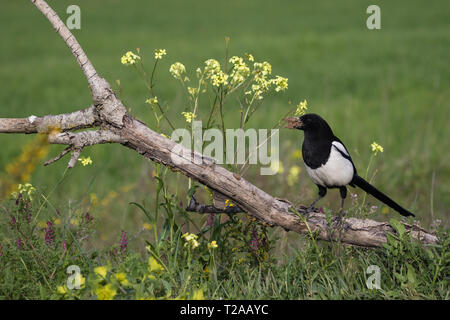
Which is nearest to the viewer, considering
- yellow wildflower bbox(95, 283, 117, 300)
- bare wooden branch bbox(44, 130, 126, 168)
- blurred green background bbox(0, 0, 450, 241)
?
yellow wildflower bbox(95, 283, 117, 300)

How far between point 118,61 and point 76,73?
1479 millimetres

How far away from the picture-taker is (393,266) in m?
2.89

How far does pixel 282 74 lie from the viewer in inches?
489

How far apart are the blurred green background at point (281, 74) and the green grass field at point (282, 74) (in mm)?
33

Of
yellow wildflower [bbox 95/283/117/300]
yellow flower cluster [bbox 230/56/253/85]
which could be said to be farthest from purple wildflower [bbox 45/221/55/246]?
yellow flower cluster [bbox 230/56/253/85]

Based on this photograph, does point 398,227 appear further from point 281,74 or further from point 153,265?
point 281,74

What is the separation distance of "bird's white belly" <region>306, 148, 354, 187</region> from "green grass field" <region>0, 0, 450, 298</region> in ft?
1.36

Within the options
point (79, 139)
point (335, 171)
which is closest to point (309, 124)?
point (335, 171)

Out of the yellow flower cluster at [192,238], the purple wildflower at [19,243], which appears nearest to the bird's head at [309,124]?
the yellow flower cluster at [192,238]

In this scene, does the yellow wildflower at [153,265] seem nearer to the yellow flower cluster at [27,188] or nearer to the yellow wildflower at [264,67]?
the yellow flower cluster at [27,188]

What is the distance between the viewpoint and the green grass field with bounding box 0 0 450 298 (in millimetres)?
5980

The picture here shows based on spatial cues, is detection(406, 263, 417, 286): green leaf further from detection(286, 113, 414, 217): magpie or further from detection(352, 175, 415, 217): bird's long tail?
detection(286, 113, 414, 217): magpie

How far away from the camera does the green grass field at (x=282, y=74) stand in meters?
5.98

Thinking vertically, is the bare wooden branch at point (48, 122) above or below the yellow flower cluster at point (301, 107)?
below
